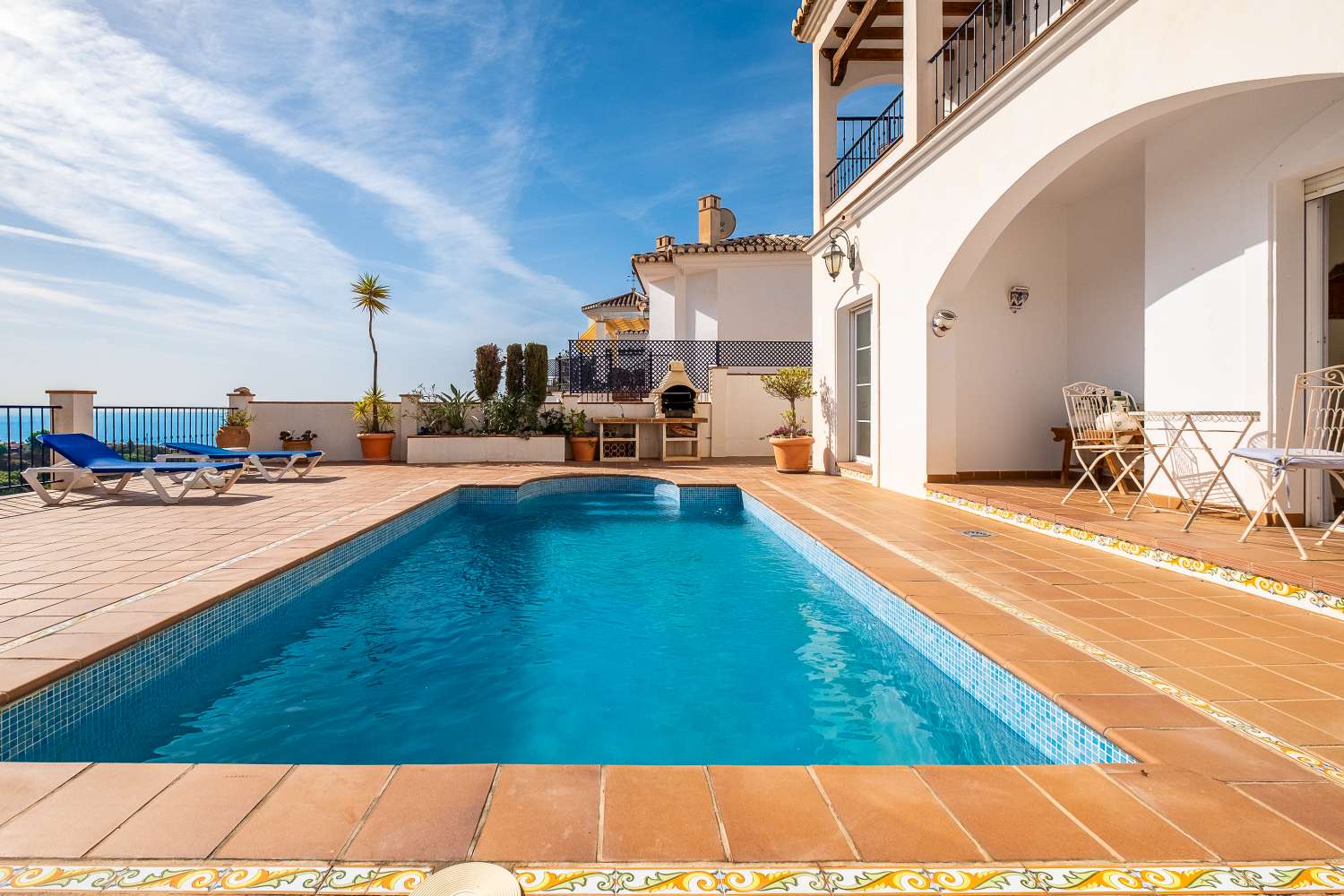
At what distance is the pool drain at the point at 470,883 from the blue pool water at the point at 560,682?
112cm

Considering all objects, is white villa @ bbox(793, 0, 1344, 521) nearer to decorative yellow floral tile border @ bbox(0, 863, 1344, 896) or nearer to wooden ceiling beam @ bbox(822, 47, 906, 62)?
wooden ceiling beam @ bbox(822, 47, 906, 62)

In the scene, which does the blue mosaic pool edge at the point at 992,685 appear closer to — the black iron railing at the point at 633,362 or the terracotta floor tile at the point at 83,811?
the terracotta floor tile at the point at 83,811

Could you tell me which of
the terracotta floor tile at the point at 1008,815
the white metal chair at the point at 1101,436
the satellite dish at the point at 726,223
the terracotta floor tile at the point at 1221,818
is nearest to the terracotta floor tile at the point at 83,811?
the terracotta floor tile at the point at 1008,815

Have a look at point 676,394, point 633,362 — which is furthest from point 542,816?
point 633,362

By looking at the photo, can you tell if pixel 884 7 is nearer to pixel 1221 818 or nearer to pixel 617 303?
pixel 1221 818

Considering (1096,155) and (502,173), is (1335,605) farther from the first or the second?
(502,173)

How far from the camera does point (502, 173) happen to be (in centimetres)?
1559

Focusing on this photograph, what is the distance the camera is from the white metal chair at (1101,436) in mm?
5227

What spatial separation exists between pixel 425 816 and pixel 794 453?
9.31 meters

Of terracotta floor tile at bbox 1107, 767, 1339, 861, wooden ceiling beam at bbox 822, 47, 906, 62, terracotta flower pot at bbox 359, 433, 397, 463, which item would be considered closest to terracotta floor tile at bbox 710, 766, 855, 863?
terracotta floor tile at bbox 1107, 767, 1339, 861

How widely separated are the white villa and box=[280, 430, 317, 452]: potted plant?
10089 mm

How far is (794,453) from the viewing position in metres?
10.4

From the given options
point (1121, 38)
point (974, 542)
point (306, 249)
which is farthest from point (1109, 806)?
point (306, 249)

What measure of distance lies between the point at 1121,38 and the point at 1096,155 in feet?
7.03
